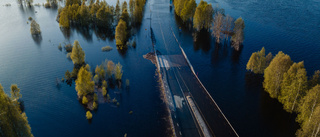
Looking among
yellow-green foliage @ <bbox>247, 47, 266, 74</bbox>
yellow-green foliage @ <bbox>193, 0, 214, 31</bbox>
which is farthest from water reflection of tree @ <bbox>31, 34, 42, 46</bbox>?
yellow-green foliage @ <bbox>247, 47, 266, 74</bbox>

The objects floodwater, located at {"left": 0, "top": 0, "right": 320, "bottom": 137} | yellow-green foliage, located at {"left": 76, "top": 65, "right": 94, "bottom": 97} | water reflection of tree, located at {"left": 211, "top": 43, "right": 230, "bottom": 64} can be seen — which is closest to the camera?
floodwater, located at {"left": 0, "top": 0, "right": 320, "bottom": 137}

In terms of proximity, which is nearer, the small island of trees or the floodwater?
the floodwater

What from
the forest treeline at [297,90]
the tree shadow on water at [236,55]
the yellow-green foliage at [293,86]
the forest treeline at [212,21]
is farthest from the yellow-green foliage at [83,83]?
the forest treeline at [212,21]

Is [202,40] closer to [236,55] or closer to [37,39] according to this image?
[236,55]

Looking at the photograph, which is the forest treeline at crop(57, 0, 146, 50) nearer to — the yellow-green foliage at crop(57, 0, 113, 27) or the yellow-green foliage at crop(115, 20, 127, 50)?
the yellow-green foliage at crop(57, 0, 113, 27)

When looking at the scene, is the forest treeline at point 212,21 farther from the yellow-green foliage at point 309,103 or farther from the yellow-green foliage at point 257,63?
the yellow-green foliage at point 309,103

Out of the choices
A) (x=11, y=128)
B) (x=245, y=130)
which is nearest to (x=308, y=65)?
(x=245, y=130)
